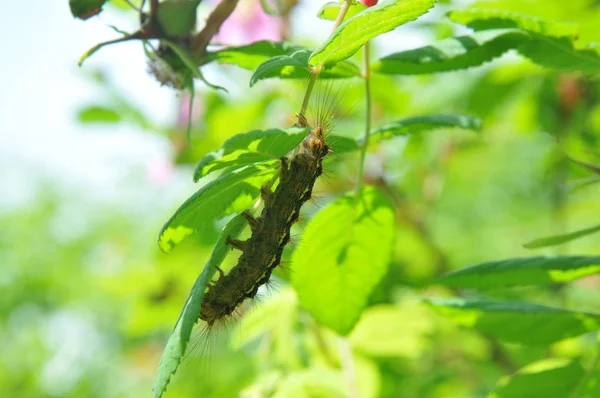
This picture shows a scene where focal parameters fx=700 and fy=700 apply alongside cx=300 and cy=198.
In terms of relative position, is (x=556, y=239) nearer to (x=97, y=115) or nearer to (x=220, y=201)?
(x=220, y=201)

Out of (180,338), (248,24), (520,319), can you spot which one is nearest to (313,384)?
(520,319)

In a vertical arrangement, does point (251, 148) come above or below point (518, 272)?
above

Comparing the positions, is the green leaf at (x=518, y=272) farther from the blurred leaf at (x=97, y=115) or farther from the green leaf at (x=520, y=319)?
the blurred leaf at (x=97, y=115)

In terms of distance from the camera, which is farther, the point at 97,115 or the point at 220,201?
the point at 97,115

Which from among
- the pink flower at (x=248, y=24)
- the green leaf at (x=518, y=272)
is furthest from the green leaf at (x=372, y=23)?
the pink flower at (x=248, y=24)

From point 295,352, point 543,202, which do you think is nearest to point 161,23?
point 295,352

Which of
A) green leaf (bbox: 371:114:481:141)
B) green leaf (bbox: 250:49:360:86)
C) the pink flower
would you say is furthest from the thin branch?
the pink flower
